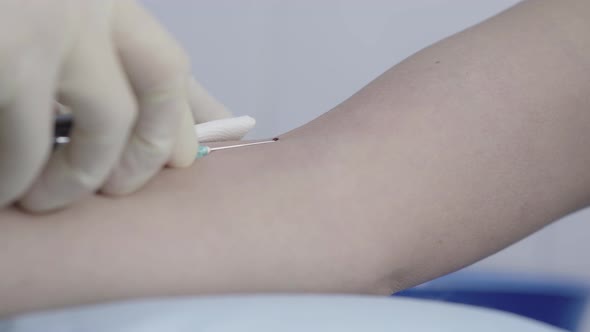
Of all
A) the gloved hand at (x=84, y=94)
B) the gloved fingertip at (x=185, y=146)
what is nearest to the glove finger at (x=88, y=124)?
the gloved hand at (x=84, y=94)

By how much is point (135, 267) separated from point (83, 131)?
0.52 ft

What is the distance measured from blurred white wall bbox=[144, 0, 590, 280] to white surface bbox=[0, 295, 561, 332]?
1.43 metres

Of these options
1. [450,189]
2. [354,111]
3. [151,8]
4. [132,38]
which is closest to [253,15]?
[151,8]

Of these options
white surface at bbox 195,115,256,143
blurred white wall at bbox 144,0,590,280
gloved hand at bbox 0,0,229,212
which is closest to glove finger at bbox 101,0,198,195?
gloved hand at bbox 0,0,229,212

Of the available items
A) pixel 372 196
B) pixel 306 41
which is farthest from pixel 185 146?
pixel 306 41

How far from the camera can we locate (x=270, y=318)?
598 millimetres

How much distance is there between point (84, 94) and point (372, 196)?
391 mm

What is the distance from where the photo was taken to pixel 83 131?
26.3 inches

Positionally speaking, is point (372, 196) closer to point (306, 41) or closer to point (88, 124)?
point (88, 124)

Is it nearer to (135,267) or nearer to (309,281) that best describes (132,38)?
(135,267)

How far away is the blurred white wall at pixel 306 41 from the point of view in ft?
6.61

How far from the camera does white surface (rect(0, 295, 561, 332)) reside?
1.92ft

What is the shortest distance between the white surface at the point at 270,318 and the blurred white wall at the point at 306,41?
143 centimetres

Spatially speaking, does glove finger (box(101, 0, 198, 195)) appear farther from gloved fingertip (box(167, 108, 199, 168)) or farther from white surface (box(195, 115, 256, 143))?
white surface (box(195, 115, 256, 143))
